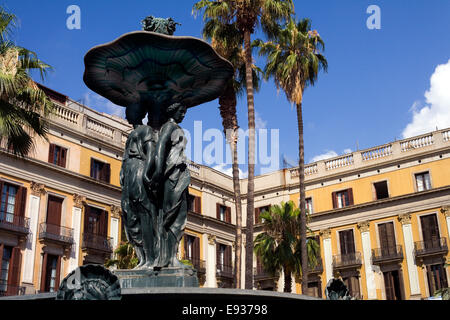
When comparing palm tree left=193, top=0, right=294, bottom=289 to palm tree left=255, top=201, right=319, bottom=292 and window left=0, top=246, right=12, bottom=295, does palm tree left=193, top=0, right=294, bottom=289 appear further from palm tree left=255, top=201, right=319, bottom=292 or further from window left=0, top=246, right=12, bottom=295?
window left=0, top=246, right=12, bottom=295

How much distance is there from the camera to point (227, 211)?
144ft

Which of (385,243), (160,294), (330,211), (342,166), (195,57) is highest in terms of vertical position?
(342,166)

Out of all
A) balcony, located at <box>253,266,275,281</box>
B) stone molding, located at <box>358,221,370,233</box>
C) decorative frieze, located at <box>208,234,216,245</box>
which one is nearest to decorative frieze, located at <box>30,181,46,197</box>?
decorative frieze, located at <box>208,234,216,245</box>

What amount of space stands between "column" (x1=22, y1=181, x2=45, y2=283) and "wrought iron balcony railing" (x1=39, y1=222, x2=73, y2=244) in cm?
34

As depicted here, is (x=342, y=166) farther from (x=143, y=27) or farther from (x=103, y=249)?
(x=143, y=27)

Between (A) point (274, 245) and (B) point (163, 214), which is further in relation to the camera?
(A) point (274, 245)

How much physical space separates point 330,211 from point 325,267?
157 inches

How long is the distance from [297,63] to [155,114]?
2275 centimetres

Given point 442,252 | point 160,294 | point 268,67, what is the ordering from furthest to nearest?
point 442,252 → point 268,67 → point 160,294

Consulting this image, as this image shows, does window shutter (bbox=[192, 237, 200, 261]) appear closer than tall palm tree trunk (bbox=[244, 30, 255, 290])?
No

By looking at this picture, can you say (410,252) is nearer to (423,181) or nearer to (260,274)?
(423,181)

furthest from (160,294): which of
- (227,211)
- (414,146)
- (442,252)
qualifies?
(227,211)

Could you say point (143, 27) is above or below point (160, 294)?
above

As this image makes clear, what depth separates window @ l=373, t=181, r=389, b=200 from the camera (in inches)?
1549
